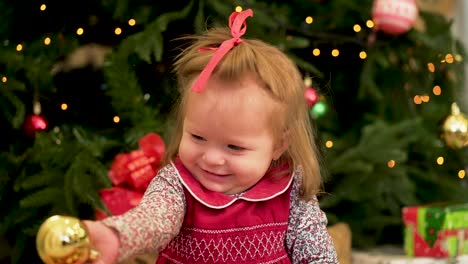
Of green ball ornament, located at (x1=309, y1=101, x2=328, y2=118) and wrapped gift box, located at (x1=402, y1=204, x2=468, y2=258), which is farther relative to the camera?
green ball ornament, located at (x1=309, y1=101, x2=328, y2=118)

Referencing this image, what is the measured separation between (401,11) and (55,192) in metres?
1.13

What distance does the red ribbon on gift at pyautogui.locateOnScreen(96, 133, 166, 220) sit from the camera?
166 centimetres

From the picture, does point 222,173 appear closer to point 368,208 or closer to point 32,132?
point 32,132

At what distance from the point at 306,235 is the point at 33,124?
990 mm

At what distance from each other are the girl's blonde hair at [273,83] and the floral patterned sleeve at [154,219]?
108 millimetres

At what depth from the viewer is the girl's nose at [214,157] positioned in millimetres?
1048

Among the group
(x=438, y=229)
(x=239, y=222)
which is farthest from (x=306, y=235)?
(x=438, y=229)

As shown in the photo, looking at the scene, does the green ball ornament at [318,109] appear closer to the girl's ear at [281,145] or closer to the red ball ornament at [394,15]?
the red ball ornament at [394,15]

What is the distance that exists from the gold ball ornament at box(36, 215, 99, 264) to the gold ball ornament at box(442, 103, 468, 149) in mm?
1576

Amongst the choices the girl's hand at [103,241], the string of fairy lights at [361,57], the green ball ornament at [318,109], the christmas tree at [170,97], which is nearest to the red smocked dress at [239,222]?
the girl's hand at [103,241]

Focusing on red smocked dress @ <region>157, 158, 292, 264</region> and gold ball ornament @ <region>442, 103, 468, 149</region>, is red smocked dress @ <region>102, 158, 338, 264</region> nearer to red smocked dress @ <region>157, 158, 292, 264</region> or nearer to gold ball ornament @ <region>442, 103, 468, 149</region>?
red smocked dress @ <region>157, 158, 292, 264</region>

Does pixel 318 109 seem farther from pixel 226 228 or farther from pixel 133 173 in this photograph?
pixel 226 228

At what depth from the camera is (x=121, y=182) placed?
67.4 inches

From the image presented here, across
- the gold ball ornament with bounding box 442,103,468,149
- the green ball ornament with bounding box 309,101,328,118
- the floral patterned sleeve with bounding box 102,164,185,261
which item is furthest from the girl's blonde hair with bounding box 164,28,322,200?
the gold ball ornament with bounding box 442,103,468,149
